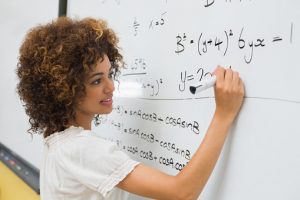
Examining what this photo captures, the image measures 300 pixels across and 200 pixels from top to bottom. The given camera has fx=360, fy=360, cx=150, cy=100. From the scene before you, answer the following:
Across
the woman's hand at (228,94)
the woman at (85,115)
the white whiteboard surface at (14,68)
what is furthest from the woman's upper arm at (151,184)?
the white whiteboard surface at (14,68)

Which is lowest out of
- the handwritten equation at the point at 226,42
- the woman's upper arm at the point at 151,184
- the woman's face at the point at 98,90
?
the woman's upper arm at the point at 151,184

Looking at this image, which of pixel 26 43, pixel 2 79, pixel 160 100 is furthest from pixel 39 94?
pixel 2 79

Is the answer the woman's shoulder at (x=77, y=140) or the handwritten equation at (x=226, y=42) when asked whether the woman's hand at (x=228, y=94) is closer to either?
the handwritten equation at (x=226, y=42)

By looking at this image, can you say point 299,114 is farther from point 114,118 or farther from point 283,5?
point 114,118

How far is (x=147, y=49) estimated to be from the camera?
761 mm

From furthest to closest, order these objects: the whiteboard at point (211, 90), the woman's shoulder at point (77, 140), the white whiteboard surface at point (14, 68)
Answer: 1. the white whiteboard surface at point (14, 68)
2. the woman's shoulder at point (77, 140)
3. the whiteboard at point (211, 90)

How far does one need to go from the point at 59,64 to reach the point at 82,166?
18 centimetres

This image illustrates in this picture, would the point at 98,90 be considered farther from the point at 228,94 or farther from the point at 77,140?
the point at 228,94

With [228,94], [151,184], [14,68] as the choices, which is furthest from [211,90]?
[14,68]

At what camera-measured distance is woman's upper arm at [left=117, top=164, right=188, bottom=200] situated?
556 millimetres

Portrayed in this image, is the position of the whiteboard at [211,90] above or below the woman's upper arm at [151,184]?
above

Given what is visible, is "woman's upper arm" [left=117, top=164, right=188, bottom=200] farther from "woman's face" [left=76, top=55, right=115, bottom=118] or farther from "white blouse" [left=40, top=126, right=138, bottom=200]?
"woman's face" [left=76, top=55, right=115, bottom=118]

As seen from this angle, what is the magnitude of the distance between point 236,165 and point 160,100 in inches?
8.8

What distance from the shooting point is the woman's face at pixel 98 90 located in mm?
660
